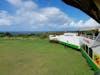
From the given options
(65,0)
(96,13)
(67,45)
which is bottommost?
(67,45)

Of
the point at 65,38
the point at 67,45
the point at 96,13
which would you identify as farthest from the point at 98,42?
the point at 65,38

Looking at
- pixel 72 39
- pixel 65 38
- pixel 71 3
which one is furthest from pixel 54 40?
pixel 71 3

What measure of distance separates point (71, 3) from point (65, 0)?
2.1 inches

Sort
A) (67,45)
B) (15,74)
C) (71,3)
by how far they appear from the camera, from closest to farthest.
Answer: (71,3)
(15,74)
(67,45)

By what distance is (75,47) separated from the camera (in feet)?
64.3

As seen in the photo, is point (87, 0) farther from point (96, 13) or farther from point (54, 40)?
point (54, 40)

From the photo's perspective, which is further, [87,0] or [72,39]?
[72,39]

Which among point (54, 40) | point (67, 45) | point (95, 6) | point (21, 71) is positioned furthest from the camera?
point (54, 40)

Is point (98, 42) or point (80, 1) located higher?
point (80, 1)

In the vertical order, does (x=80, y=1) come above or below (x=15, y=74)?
above

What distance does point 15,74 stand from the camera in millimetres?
8844

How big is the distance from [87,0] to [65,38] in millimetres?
22589

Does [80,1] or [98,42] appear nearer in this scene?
[80,1]

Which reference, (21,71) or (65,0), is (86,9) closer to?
(65,0)
